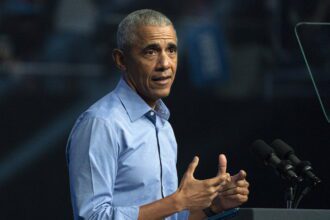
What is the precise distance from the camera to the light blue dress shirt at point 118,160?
2.95 m

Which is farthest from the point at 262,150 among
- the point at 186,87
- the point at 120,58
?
the point at 186,87

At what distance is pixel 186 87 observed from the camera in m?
5.98

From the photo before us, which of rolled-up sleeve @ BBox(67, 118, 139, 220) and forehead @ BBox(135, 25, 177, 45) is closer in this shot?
rolled-up sleeve @ BBox(67, 118, 139, 220)

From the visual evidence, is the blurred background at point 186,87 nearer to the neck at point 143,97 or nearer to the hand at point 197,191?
the neck at point 143,97

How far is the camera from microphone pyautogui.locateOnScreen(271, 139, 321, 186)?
10.1 ft

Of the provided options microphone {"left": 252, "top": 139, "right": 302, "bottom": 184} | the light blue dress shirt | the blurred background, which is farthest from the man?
the blurred background

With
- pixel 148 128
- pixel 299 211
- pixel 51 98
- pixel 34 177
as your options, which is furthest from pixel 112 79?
pixel 299 211

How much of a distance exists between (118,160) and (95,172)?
110mm

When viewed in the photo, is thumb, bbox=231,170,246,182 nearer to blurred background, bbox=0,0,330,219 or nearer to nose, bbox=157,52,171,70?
nose, bbox=157,52,171,70

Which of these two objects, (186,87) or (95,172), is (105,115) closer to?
(95,172)

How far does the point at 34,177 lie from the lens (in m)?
5.79

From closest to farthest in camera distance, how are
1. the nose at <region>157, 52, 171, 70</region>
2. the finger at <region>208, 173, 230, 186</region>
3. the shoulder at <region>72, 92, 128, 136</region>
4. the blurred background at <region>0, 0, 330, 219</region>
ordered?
1. the finger at <region>208, 173, 230, 186</region>
2. the shoulder at <region>72, 92, 128, 136</region>
3. the nose at <region>157, 52, 171, 70</region>
4. the blurred background at <region>0, 0, 330, 219</region>

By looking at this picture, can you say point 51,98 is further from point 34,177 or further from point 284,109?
point 284,109

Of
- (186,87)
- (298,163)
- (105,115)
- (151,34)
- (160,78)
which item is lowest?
(298,163)
